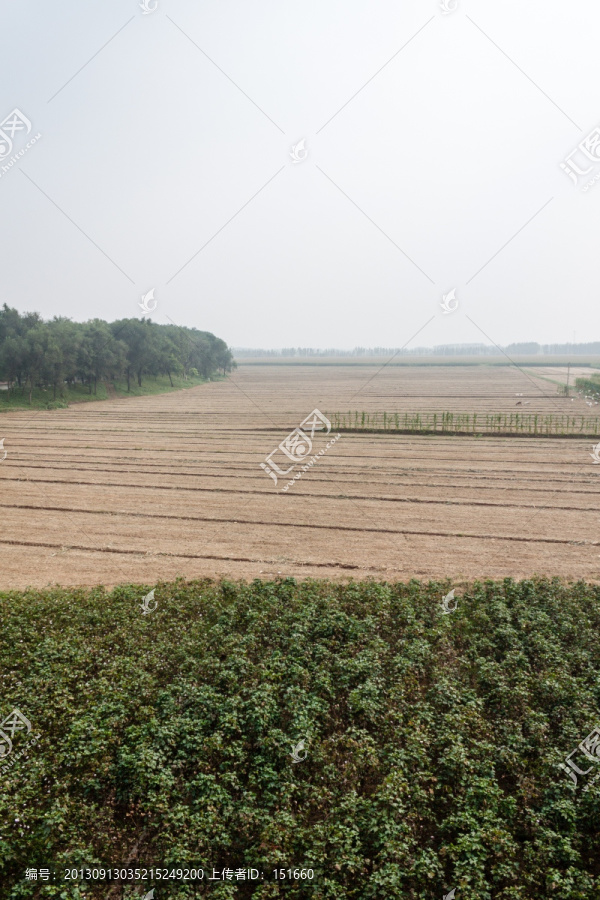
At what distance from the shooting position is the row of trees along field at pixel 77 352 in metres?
54.7

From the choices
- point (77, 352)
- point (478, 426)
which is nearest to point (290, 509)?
point (478, 426)

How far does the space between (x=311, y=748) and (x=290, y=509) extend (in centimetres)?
1433

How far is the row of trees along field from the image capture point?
54.7 m

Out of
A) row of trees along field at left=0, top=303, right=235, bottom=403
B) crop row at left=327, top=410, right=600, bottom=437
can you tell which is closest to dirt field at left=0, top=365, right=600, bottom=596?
crop row at left=327, top=410, right=600, bottom=437

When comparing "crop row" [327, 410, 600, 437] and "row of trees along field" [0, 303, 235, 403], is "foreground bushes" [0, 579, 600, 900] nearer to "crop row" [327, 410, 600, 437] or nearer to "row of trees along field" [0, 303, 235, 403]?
"crop row" [327, 410, 600, 437]

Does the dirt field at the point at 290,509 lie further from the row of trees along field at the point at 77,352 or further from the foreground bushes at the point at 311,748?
the row of trees along field at the point at 77,352

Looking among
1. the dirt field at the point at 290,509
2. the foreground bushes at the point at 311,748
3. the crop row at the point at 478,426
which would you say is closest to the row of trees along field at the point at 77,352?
the dirt field at the point at 290,509

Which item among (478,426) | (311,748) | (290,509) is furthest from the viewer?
(478,426)

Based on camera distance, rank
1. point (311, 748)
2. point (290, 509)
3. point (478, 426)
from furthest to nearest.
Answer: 1. point (478, 426)
2. point (290, 509)
3. point (311, 748)

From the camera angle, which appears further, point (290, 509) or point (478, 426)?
point (478, 426)

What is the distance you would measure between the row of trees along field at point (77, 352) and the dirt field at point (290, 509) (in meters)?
15.6

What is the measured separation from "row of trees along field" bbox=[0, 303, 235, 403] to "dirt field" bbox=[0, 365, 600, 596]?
15.6 meters

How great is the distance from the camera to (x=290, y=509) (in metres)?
22.3

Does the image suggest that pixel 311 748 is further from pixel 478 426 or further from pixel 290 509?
pixel 478 426
